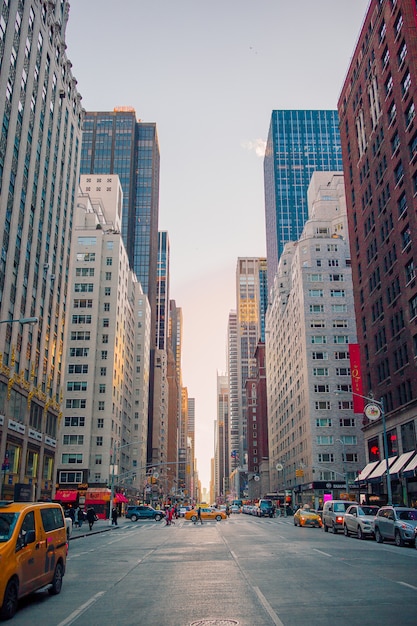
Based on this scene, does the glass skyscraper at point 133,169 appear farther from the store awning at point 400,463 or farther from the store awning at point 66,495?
the store awning at point 400,463

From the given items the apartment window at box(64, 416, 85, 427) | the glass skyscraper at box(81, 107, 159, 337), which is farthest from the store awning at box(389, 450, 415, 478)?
the glass skyscraper at box(81, 107, 159, 337)

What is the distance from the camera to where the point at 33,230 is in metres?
57.4

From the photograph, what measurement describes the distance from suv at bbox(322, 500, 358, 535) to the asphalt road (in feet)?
51.1

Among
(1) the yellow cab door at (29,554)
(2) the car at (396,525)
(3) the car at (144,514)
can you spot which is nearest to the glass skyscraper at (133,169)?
(3) the car at (144,514)

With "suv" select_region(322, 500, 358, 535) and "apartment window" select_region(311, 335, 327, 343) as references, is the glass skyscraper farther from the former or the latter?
"suv" select_region(322, 500, 358, 535)

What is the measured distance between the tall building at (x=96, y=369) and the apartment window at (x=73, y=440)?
0.51 ft

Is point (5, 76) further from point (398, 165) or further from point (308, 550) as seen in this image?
point (308, 550)

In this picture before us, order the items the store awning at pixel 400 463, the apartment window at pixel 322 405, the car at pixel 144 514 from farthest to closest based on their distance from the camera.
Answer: the apartment window at pixel 322 405
the car at pixel 144 514
the store awning at pixel 400 463

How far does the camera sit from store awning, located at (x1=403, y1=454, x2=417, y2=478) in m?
44.9

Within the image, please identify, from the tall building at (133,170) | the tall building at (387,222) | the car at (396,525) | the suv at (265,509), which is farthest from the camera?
the tall building at (133,170)

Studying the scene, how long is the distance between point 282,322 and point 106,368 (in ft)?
160

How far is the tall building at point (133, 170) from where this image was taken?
181625 millimetres

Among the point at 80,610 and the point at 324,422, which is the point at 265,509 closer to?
the point at 324,422

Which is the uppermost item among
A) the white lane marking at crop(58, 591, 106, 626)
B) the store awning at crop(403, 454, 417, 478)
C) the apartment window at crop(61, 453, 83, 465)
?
the apartment window at crop(61, 453, 83, 465)
